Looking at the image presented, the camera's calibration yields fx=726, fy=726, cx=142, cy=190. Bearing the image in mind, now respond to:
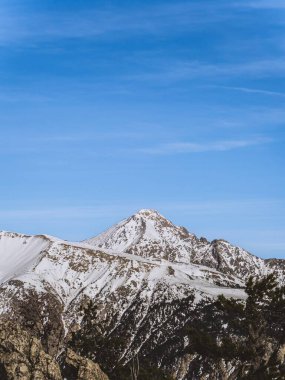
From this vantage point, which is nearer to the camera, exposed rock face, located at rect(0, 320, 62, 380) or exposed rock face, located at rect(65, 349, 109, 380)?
exposed rock face, located at rect(0, 320, 62, 380)

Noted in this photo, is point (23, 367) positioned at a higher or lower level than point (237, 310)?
lower

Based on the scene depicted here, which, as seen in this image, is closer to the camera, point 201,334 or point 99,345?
point 201,334

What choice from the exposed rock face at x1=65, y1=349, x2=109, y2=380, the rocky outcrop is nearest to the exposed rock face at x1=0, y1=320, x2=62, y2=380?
the rocky outcrop

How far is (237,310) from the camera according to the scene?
5344cm

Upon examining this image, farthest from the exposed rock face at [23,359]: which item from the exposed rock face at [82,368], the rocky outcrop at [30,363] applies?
the exposed rock face at [82,368]

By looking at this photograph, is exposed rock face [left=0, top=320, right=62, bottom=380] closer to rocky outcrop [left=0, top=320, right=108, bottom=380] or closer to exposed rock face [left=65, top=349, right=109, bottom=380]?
rocky outcrop [left=0, top=320, right=108, bottom=380]

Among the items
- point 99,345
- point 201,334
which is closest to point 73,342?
point 99,345

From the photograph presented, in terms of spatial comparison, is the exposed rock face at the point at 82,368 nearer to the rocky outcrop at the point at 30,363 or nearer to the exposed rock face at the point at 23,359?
the rocky outcrop at the point at 30,363

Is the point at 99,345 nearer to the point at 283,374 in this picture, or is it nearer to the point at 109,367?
the point at 109,367

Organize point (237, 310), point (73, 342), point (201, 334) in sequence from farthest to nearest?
point (73, 342), point (201, 334), point (237, 310)

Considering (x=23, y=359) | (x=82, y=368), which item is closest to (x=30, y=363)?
(x=23, y=359)

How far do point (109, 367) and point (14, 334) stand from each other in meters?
51.8

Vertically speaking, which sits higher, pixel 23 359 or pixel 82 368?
pixel 23 359

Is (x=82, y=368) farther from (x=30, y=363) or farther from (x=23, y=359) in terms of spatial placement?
(x=23, y=359)
